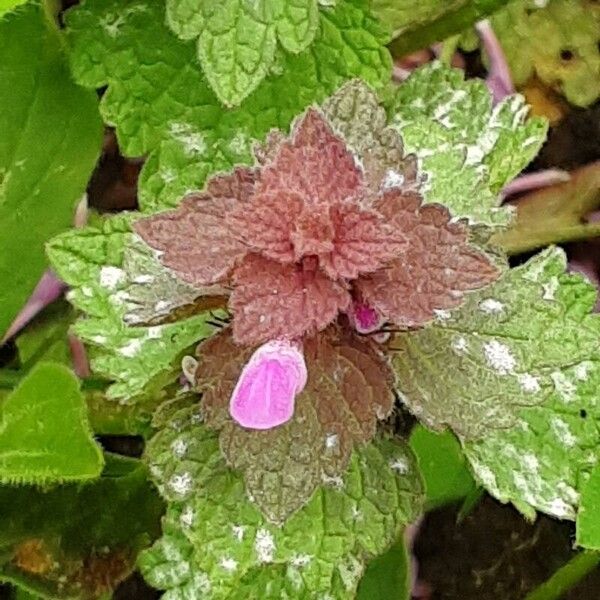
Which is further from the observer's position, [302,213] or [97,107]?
[97,107]

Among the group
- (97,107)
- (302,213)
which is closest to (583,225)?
(97,107)

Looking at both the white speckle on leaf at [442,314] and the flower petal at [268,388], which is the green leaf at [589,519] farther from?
the flower petal at [268,388]

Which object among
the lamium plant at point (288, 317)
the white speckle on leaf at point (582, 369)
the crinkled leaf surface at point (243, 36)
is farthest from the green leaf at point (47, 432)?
the white speckle on leaf at point (582, 369)

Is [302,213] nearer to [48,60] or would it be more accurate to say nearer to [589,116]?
[48,60]

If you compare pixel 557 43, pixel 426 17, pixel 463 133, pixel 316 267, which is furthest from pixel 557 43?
pixel 316 267

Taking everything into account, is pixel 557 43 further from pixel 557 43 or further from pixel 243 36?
pixel 243 36

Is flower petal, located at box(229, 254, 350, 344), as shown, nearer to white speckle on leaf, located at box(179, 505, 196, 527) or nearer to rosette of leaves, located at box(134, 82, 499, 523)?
rosette of leaves, located at box(134, 82, 499, 523)

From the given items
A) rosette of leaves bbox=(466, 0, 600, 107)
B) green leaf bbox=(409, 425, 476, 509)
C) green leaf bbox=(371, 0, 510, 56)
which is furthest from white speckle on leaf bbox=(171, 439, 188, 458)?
rosette of leaves bbox=(466, 0, 600, 107)
